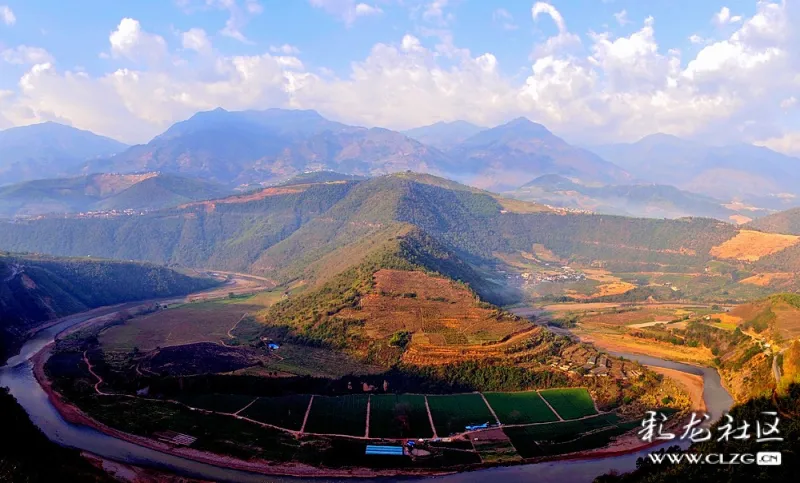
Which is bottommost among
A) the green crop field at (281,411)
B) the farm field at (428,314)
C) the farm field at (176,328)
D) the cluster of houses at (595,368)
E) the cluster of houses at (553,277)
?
the green crop field at (281,411)

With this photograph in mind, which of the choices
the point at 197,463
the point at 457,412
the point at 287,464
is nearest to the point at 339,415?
the point at 287,464

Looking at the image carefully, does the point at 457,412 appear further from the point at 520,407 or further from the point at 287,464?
the point at 287,464

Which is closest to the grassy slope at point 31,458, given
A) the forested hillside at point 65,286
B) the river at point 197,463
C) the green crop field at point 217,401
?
the river at point 197,463

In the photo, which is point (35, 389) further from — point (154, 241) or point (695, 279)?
point (695, 279)

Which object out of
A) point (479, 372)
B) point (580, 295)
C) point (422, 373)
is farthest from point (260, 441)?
point (580, 295)

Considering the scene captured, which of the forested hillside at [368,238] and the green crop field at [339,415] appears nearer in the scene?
the green crop field at [339,415]

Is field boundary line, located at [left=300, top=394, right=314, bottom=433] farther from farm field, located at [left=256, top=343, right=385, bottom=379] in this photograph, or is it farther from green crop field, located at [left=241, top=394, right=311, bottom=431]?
farm field, located at [left=256, top=343, right=385, bottom=379]

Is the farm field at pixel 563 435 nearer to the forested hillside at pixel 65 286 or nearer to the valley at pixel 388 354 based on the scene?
the valley at pixel 388 354

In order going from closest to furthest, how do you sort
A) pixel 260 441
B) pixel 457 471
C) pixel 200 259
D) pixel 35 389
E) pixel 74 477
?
pixel 74 477
pixel 457 471
pixel 260 441
pixel 35 389
pixel 200 259

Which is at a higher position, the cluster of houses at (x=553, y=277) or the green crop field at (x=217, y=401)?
the cluster of houses at (x=553, y=277)
